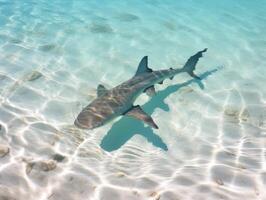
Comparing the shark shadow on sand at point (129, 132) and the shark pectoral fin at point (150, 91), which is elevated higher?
the shark pectoral fin at point (150, 91)

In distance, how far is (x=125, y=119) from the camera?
7.32 meters

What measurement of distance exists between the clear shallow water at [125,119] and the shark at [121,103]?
63 cm

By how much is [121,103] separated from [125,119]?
1011mm

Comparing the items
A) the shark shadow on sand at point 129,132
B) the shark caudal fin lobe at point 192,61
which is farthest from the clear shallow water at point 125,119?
the shark caudal fin lobe at point 192,61

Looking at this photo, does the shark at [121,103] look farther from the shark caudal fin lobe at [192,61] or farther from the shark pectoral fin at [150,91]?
the shark caudal fin lobe at [192,61]

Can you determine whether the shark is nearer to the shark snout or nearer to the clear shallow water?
the shark snout

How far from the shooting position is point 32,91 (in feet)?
25.5

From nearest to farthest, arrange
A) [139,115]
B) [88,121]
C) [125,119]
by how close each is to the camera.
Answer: [88,121], [139,115], [125,119]

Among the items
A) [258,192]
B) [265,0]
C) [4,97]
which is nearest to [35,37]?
[4,97]

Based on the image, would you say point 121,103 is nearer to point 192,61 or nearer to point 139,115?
point 139,115

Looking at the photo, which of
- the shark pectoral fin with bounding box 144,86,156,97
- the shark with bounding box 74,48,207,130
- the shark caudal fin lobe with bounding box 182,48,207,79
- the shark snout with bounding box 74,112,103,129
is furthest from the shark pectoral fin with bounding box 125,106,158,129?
the shark caudal fin lobe with bounding box 182,48,207,79

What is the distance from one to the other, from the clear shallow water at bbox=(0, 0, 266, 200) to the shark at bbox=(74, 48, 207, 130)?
626 mm

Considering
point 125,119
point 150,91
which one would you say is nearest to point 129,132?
point 125,119

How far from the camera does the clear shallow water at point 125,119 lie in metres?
4.50
